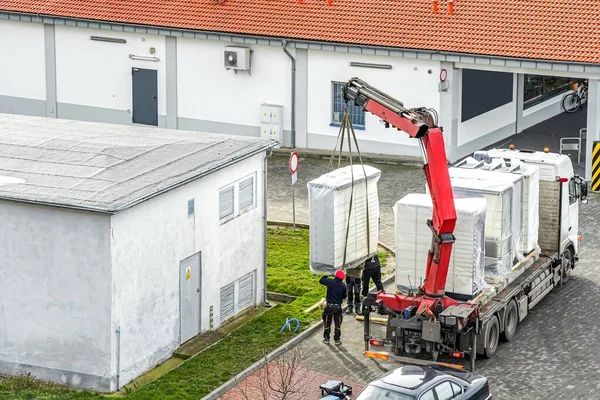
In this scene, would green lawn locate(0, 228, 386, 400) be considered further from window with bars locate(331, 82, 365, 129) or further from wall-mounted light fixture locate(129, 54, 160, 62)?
wall-mounted light fixture locate(129, 54, 160, 62)

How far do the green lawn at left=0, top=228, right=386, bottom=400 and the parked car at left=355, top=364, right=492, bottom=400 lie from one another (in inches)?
142

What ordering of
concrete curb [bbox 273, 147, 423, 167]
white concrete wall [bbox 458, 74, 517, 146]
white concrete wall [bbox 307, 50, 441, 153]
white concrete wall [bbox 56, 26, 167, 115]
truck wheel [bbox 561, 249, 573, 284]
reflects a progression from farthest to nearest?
1. white concrete wall [bbox 56, 26, 167, 115]
2. white concrete wall [bbox 458, 74, 517, 146]
3. concrete curb [bbox 273, 147, 423, 167]
4. white concrete wall [bbox 307, 50, 441, 153]
5. truck wheel [bbox 561, 249, 573, 284]

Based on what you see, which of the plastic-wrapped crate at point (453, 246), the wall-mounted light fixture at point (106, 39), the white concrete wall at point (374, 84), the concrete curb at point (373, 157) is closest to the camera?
the plastic-wrapped crate at point (453, 246)

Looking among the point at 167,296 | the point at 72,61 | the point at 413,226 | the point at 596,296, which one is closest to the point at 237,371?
the point at 167,296

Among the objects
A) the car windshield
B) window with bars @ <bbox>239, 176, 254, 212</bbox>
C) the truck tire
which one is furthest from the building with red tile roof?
the car windshield

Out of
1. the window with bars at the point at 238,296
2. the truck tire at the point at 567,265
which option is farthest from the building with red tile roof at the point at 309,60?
the window with bars at the point at 238,296

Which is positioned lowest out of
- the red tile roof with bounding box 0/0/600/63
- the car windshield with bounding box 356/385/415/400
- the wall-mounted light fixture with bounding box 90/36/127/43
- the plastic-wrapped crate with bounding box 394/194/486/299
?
the car windshield with bounding box 356/385/415/400

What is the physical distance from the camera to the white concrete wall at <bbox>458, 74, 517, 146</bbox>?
3961 centimetres

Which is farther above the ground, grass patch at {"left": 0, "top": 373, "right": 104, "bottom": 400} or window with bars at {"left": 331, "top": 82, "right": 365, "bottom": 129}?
window with bars at {"left": 331, "top": 82, "right": 365, "bottom": 129}

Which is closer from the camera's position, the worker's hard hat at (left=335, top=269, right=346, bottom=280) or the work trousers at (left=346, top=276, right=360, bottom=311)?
the worker's hard hat at (left=335, top=269, right=346, bottom=280)

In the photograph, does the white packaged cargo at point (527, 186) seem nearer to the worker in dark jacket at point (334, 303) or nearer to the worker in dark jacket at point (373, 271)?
the worker in dark jacket at point (373, 271)

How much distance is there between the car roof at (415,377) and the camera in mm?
20719

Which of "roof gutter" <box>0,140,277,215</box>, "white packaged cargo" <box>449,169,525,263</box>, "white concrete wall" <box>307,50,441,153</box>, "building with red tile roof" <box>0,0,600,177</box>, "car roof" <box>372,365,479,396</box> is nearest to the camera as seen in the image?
"car roof" <box>372,365,479,396</box>

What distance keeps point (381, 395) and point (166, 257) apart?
561 centimetres
